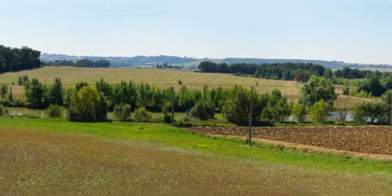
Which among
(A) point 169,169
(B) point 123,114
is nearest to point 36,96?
(B) point 123,114

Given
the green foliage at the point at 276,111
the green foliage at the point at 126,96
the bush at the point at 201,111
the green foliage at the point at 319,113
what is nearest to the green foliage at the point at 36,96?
the green foliage at the point at 126,96

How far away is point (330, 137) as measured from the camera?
7344 centimetres

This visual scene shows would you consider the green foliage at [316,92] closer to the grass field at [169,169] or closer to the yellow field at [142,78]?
the yellow field at [142,78]

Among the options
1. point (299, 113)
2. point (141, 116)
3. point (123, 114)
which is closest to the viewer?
point (141, 116)

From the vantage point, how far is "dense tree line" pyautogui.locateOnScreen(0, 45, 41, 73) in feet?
598

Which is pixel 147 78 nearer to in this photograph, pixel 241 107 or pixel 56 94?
pixel 56 94

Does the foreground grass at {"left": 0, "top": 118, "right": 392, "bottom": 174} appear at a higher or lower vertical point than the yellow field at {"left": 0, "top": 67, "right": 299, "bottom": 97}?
lower

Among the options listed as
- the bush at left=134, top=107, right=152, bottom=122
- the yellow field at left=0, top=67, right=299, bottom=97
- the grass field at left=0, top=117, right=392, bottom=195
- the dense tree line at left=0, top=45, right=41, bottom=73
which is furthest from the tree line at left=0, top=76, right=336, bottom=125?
the dense tree line at left=0, top=45, right=41, bottom=73

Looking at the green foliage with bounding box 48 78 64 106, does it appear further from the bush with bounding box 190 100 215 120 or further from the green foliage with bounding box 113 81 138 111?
the bush with bounding box 190 100 215 120

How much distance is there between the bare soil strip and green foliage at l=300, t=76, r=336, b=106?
49121 mm

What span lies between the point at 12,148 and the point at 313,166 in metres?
22.2

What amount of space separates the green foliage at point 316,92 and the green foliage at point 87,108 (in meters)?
56.4

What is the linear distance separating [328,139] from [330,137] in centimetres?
313

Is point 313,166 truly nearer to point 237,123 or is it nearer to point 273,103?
point 237,123
